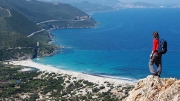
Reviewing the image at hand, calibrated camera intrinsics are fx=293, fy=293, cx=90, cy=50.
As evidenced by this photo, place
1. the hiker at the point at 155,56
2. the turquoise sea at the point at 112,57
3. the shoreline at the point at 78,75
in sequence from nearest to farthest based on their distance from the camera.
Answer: the hiker at the point at 155,56 → the shoreline at the point at 78,75 → the turquoise sea at the point at 112,57

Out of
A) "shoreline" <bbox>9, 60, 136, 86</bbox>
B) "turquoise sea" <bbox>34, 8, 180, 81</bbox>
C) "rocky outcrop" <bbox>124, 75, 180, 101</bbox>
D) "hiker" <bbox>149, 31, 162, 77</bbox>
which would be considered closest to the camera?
"rocky outcrop" <bbox>124, 75, 180, 101</bbox>

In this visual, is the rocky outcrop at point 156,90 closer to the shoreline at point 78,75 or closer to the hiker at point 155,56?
the hiker at point 155,56

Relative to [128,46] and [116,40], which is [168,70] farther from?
[116,40]

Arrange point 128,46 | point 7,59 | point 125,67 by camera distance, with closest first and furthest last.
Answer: point 125,67
point 7,59
point 128,46

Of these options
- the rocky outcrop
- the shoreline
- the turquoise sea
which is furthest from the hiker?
the turquoise sea

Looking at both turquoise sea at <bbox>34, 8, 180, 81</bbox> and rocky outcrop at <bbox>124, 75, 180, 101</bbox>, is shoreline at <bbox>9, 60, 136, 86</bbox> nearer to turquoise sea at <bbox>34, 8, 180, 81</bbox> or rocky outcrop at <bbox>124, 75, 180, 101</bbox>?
turquoise sea at <bbox>34, 8, 180, 81</bbox>

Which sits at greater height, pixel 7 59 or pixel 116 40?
pixel 116 40

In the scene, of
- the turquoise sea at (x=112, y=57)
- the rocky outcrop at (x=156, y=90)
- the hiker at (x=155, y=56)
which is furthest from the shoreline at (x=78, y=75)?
the rocky outcrop at (x=156, y=90)

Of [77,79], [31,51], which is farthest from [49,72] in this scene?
[31,51]

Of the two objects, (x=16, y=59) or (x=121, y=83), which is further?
(x=16, y=59)
